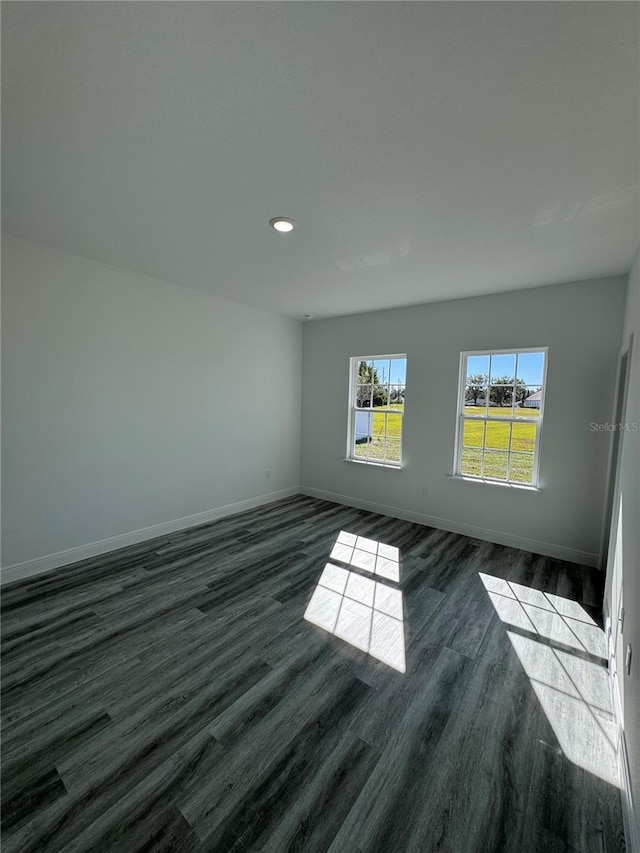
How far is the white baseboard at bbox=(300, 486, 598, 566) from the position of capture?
3.48m

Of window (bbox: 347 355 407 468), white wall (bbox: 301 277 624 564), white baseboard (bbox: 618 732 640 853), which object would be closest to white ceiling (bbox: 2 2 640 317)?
white wall (bbox: 301 277 624 564)

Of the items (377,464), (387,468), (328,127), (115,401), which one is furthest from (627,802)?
(115,401)

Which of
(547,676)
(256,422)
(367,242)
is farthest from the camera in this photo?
(256,422)

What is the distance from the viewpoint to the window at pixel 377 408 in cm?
478

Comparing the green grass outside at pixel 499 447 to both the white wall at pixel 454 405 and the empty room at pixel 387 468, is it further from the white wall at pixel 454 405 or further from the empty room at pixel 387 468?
the white wall at pixel 454 405

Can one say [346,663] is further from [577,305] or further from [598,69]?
[577,305]

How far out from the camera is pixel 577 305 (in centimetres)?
338

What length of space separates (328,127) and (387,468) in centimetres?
386

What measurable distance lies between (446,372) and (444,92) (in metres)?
3.13

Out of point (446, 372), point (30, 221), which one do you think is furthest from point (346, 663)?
point (30, 221)

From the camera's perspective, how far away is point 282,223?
2383 millimetres

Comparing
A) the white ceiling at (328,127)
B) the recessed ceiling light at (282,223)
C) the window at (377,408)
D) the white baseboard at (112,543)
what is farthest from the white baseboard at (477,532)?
the recessed ceiling light at (282,223)

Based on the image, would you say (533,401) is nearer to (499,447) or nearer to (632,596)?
(499,447)

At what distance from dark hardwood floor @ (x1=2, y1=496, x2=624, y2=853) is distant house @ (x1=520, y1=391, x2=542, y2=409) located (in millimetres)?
1715
